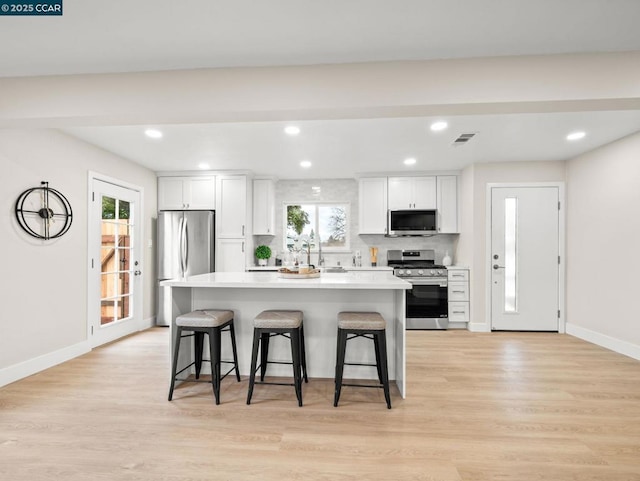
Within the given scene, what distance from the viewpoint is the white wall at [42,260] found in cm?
303

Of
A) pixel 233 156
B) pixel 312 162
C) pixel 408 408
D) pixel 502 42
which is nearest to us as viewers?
pixel 502 42

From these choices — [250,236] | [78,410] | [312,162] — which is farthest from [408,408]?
[250,236]

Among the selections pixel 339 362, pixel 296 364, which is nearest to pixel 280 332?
pixel 296 364

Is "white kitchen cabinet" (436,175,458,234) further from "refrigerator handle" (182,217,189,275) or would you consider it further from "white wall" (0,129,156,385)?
"white wall" (0,129,156,385)

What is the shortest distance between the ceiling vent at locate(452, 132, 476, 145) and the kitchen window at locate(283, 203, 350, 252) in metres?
2.34

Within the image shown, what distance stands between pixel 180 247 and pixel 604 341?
5.67 metres

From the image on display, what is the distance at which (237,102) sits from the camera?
2.38 m

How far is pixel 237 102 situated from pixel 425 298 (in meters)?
3.88

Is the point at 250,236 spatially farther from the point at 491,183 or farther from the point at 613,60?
the point at 613,60

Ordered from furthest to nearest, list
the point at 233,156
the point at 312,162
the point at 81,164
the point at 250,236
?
the point at 250,236 < the point at 312,162 < the point at 233,156 < the point at 81,164

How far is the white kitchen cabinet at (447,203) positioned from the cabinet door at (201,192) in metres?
3.54

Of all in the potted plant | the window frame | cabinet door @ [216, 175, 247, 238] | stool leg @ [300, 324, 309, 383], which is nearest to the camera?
stool leg @ [300, 324, 309, 383]

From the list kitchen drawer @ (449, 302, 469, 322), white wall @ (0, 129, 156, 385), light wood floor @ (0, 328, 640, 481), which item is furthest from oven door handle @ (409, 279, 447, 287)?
white wall @ (0, 129, 156, 385)

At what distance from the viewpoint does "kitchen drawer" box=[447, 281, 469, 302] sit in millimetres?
5051
